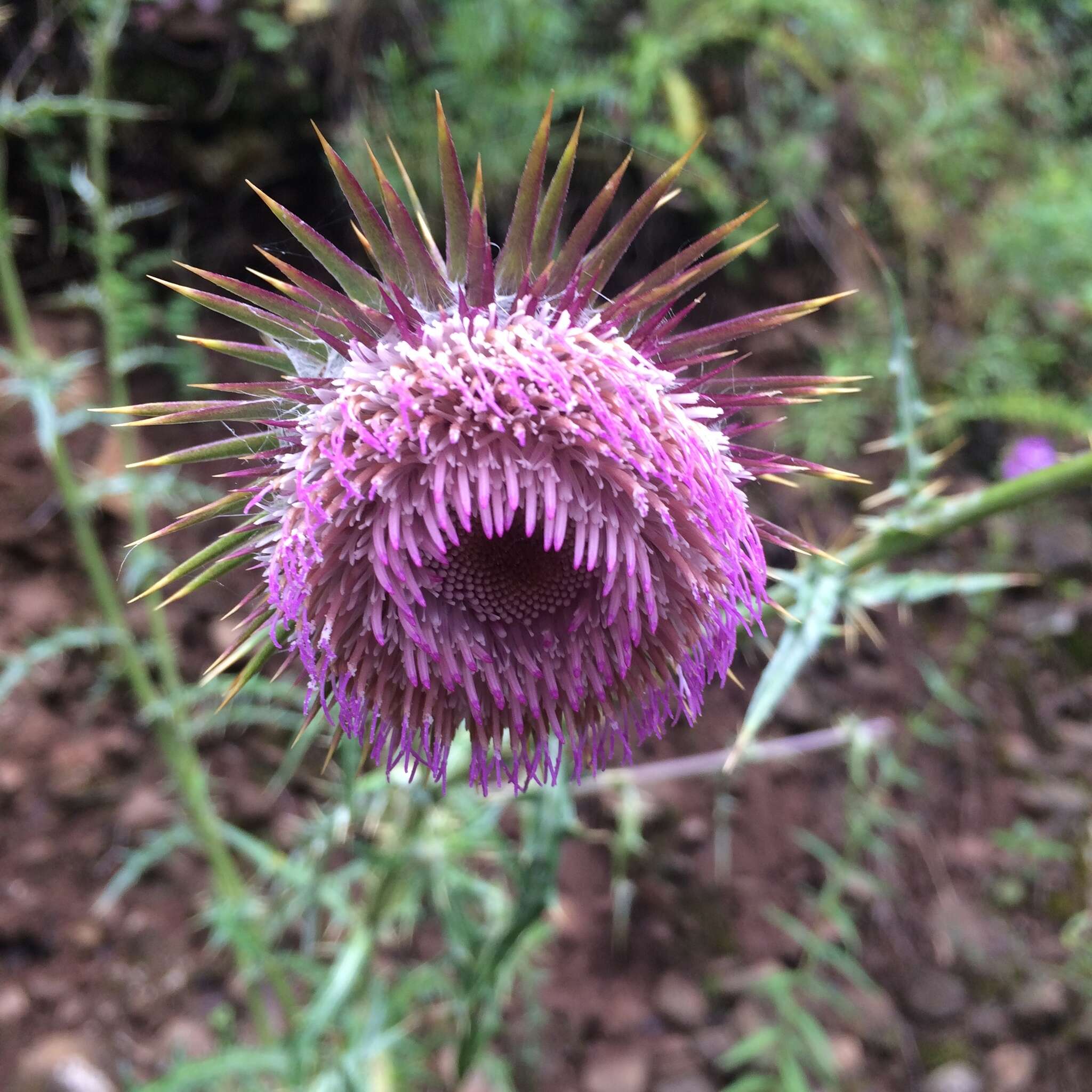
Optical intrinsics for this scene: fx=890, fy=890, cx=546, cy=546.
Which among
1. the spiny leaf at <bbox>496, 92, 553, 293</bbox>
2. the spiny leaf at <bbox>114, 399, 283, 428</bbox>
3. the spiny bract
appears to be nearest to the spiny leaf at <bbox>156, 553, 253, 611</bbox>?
the spiny bract

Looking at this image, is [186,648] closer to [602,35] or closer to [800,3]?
[602,35]

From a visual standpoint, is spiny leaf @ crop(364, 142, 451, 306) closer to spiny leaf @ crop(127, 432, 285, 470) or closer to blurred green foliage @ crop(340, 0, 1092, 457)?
spiny leaf @ crop(127, 432, 285, 470)

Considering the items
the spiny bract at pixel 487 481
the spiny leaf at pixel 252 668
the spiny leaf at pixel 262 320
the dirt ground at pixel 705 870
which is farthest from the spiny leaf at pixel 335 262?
the dirt ground at pixel 705 870

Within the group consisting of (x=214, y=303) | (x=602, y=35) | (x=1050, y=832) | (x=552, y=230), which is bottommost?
(x=1050, y=832)

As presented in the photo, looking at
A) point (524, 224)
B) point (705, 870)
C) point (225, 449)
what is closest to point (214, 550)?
point (225, 449)

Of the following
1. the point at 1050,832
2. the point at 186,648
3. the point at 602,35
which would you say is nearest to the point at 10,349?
the point at 186,648

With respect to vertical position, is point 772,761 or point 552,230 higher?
point 552,230
